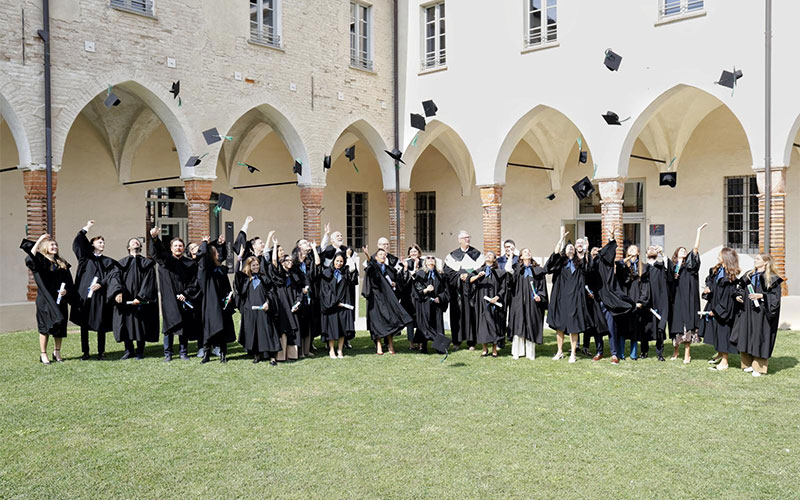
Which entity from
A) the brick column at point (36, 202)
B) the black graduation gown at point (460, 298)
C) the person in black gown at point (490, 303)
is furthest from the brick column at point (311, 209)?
the person in black gown at point (490, 303)

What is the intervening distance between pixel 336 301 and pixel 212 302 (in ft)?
4.86

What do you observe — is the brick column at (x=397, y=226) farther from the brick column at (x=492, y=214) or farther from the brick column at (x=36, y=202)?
the brick column at (x=36, y=202)

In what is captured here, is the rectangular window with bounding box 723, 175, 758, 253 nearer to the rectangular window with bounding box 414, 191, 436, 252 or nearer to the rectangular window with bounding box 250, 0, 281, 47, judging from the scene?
the rectangular window with bounding box 414, 191, 436, 252

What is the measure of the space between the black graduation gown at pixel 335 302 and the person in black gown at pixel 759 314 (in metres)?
4.44

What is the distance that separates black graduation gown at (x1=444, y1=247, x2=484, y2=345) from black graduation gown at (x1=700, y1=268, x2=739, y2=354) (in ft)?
9.04

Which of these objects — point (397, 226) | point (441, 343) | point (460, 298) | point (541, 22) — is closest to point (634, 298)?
point (460, 298)

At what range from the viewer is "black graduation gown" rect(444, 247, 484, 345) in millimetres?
8938

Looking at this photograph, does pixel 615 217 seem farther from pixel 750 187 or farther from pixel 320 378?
pixel 320 378

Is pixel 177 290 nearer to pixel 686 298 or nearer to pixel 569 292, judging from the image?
pixel 569 292

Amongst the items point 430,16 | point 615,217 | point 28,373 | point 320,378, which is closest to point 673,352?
point 320,378

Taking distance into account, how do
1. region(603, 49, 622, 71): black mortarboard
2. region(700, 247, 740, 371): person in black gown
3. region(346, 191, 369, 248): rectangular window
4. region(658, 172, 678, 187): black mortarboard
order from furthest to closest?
region(346, 191, 369, 248): rectangular window → region(658, 172, 678, 187): black mortarboard → region(603, 49, 622, 71): black mortarboard → region(700, 247, 740, 371): person in black gown

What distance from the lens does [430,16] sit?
57.9 ft

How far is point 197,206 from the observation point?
14.2 metres

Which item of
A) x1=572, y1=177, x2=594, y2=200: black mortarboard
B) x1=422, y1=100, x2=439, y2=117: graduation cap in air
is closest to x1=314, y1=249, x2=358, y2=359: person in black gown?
x1=572, y1=177, x2=594, y2=200: black mortarboard
